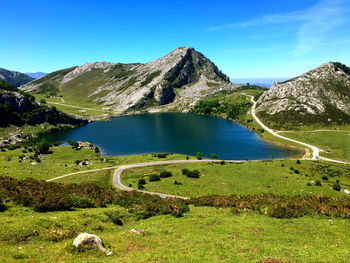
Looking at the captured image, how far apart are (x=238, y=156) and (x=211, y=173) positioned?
40.4 metres

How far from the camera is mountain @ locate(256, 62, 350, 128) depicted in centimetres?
15488

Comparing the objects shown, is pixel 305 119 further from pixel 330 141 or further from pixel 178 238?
pixel 178 238

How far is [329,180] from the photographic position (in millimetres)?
60969

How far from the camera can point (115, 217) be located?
1129 inches

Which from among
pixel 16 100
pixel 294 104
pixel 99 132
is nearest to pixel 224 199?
pixel 99 132

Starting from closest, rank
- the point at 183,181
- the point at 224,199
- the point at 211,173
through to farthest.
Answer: the point at 224,199
the point at 183,181
the point at 211,173

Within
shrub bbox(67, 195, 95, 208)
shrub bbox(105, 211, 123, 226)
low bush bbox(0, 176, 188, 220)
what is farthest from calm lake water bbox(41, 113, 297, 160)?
shrub bbox(105, 211, 123, 226)

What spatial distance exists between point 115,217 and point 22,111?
609 feet

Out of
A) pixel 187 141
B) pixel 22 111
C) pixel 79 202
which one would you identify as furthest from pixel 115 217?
pixel 22 111

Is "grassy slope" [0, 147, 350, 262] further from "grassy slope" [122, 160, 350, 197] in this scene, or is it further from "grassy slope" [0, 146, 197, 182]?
"grassy slope" [0, 146, 197, 182]

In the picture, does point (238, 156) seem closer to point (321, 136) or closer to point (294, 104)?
point (321, 136)

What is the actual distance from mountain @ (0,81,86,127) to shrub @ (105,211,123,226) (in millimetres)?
166815

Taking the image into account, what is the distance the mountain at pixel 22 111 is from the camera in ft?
503

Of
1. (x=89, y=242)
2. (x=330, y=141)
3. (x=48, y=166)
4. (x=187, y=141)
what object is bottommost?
(x=48, y=166)
